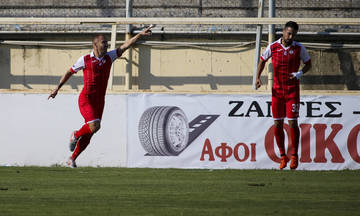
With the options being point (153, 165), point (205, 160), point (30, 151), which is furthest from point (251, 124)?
point (30, 151)

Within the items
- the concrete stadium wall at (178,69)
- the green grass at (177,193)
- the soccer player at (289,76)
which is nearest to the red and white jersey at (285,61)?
the soccer player at (289,76)

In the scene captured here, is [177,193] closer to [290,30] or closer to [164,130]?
[290,30]

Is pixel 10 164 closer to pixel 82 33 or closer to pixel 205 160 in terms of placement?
pixel 205 160

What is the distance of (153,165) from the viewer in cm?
1302

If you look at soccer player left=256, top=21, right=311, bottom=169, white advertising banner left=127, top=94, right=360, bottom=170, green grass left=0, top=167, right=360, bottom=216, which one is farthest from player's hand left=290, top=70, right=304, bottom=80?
white advertising banner left=127, top=94, right=360, bottom=170

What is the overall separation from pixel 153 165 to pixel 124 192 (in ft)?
15.7

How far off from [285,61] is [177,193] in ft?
13.1

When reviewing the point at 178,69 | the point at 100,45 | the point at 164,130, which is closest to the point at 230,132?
the point at 164,130

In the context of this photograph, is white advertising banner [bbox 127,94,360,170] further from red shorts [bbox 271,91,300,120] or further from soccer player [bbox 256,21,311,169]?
soccer player [bbox 256,21,311,169]

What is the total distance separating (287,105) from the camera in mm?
11398

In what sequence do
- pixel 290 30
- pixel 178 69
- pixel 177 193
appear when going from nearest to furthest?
pixel 177 193 → pixel 290 30 → pixel 178 69

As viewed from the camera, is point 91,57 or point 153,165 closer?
point 91,57

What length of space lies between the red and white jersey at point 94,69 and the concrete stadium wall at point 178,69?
4.62 meters

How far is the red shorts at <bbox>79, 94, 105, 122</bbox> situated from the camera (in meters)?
11.4
